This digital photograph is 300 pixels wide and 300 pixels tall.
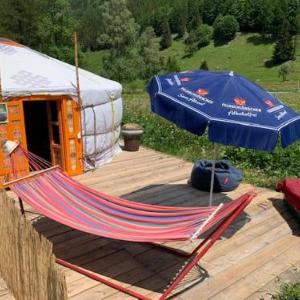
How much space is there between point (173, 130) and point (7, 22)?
84.8ft

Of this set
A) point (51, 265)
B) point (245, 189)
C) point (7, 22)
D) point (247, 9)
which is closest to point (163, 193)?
point (245, 189)

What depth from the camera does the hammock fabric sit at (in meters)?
3.62

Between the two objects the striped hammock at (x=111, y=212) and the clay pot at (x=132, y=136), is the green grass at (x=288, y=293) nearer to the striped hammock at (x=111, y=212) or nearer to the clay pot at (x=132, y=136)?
the striped hammock at (x=111, y=212)

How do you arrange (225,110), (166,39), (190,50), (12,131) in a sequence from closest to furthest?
(225,110) < (12,131) < (190,50) < (166,39)

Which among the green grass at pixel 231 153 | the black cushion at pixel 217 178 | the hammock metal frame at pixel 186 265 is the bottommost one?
the green grass at pixel 231 153

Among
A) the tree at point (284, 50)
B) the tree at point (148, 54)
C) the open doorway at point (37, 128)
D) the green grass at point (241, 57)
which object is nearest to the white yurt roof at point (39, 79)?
the open doorway at point (37, 128)

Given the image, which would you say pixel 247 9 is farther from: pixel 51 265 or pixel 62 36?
pixel 51 265

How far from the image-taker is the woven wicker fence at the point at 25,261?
270 cm

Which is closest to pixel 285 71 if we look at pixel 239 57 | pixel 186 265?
pixel 239 57

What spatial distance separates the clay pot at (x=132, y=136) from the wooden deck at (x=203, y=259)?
2930 mm

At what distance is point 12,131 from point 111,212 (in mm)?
3168

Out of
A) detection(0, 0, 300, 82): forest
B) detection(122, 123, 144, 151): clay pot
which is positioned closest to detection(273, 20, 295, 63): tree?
detection(0, 0, 300, 82): forest

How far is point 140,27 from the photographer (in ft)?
136

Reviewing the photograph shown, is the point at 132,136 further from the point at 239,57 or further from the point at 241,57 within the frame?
the point at 239,57
